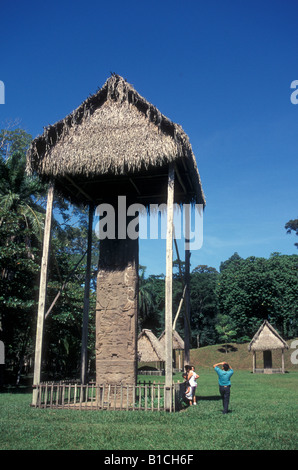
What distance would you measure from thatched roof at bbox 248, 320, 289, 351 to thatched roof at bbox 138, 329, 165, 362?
7106mm

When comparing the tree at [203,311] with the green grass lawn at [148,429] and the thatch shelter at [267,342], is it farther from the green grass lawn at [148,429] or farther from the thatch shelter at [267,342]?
the green grass lawn at [148,429]

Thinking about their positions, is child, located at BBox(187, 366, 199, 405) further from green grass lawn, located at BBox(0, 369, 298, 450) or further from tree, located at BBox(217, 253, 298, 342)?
tree, located at BBox(217, 253, 298, 342)

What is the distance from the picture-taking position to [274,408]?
11.3 meters

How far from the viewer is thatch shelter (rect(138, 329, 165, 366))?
31.0 meters

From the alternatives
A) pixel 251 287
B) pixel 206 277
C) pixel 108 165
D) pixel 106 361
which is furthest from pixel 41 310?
pixel 206 277

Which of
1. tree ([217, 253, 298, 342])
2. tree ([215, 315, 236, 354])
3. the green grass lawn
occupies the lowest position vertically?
the green grass lawn

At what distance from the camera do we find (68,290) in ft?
63.9

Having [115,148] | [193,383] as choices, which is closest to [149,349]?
[193,383]

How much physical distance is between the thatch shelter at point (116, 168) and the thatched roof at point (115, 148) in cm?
3

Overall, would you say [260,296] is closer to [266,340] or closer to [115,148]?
[266,340]

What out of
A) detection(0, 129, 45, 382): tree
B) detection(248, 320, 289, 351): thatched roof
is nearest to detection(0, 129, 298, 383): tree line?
detection(0, 129, 45, 382): tree

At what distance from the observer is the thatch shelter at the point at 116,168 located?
1158 centimetres
